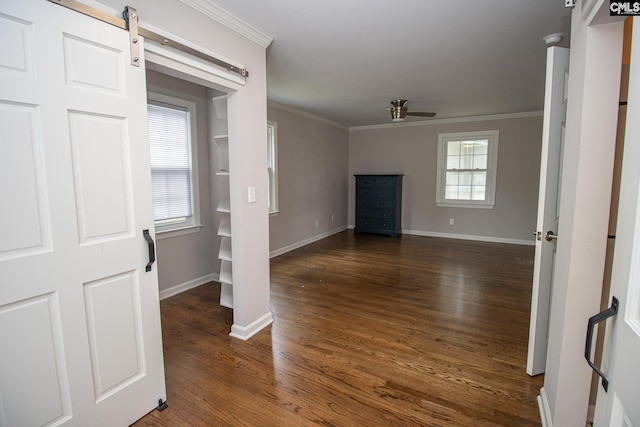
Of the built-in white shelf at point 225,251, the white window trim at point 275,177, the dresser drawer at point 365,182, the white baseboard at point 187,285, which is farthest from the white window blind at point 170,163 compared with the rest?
the dresser drawer at point 365,182

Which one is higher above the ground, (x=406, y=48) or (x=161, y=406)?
(x=406, y=48)

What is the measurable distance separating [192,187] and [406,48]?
2.71 metres

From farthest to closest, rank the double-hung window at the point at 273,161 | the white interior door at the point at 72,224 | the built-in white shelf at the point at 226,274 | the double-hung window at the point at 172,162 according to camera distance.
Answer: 1. the double-hung window at the point at 273,161
2. the double-hung window at the point at 172,162
3. the built-in white shelf at the point at 226,274
4. the white interior door at the point at 72,224

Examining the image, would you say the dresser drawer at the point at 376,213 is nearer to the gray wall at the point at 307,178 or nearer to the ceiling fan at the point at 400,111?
the gray wall at the point at 307,178

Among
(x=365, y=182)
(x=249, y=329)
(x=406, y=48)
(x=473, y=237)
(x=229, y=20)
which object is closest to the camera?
(x=229, y=20)

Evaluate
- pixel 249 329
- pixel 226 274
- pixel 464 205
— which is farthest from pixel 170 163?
pixel 464 205

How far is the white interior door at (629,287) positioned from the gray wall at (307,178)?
4509 mm

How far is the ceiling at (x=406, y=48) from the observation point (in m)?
2.10

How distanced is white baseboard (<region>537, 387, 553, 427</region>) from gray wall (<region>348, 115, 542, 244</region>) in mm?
4777

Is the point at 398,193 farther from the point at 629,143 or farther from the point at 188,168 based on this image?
the point at 629,143

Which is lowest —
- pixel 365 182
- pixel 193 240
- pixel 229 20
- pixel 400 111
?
pixel 193 240

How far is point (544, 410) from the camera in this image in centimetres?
171

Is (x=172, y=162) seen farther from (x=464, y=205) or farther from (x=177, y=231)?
(x=464, y=205)

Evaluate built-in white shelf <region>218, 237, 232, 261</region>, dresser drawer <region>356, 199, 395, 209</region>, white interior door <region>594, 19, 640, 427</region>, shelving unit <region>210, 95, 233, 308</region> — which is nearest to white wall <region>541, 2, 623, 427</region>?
white interior door <region>594, 19, 640, 427</region>
